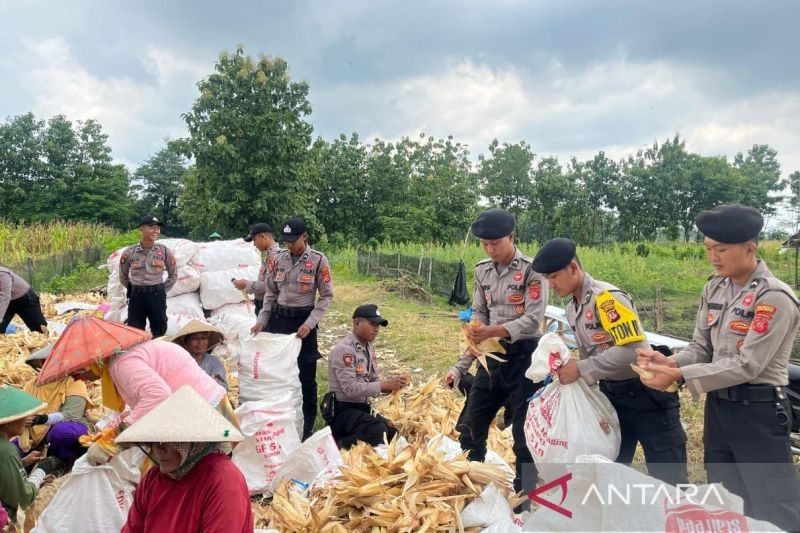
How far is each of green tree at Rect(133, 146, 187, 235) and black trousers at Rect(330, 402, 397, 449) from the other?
132 ft

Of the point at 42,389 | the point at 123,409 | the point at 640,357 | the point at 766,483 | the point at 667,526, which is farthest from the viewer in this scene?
the point at 42,389

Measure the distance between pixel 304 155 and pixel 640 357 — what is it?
21.9 metres

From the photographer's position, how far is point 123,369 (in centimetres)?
272

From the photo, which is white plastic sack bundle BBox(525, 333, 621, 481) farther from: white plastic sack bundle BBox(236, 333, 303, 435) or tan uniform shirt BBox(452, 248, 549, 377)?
white plastic sack bundle BBox(236, 333, 303, 435)

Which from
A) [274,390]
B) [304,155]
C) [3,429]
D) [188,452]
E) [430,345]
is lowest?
[430,345]

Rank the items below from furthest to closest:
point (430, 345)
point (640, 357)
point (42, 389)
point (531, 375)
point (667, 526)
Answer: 1. point (430, 345)
2. point (42, 389)
3. point (531, 375)
4. point (640, 357)
5. point (667, 526)

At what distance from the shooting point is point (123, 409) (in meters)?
3.06

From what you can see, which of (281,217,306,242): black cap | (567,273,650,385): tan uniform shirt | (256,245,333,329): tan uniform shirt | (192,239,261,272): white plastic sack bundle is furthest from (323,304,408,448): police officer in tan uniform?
(192,239,261,272): white plastic sack bundle

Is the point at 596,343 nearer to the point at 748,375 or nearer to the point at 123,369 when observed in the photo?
the point at 748,375

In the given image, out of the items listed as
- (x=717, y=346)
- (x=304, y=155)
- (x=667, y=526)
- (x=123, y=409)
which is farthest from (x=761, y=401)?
(x=304, y=155)

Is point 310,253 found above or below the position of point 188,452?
above

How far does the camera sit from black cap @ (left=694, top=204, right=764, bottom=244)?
7.05 ft

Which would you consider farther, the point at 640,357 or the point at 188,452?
the point at 640,357

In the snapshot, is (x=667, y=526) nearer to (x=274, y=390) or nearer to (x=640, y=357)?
(x=640, y=357)
